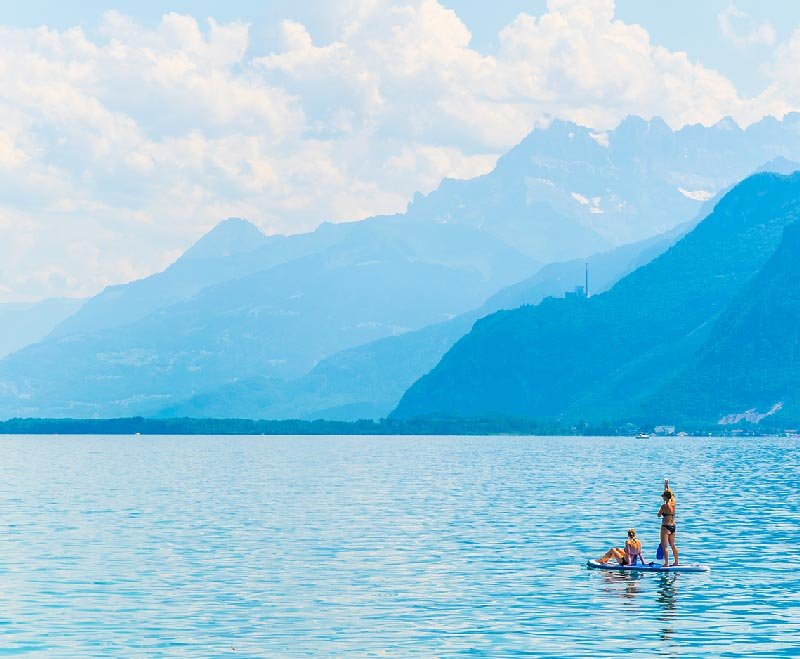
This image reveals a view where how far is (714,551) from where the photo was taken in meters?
110

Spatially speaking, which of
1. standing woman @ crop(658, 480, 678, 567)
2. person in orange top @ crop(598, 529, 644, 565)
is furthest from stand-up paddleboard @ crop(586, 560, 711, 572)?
standing woman @ crop(658, 480, 678, 567)

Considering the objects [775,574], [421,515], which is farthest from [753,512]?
[775,574]

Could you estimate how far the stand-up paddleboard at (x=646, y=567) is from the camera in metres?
96.1

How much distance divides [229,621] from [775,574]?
3762 centimetres

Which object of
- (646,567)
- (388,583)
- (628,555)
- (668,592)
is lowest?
(668,592)

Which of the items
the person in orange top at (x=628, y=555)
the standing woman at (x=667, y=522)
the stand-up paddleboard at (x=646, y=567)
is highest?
the standing woman at (x=667, y=522)

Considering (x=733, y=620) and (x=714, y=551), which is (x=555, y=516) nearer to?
(x=714, y=551)

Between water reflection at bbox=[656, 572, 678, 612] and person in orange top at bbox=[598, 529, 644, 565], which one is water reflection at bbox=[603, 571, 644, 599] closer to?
person in orange top at bbox=[598, 529, 644, 565]

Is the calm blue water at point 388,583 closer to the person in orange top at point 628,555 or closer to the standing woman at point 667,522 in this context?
the person in orange top at point 628,555

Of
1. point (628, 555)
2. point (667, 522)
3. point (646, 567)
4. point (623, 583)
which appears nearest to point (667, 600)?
point (623, 583)

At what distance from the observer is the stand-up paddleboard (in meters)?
96.1

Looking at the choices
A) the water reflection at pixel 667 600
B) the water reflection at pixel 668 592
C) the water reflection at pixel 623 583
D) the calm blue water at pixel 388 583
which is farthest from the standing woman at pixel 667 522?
the water reflection at pixel 623 583

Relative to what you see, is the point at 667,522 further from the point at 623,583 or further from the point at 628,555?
the point at 623,583

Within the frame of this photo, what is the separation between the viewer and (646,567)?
318ft
